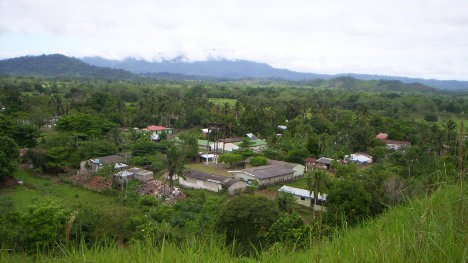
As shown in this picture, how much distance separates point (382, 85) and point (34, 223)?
5866 inches

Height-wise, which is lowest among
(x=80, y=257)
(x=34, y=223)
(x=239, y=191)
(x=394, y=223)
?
(x=239, y=191)

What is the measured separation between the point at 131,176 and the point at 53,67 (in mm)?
167286

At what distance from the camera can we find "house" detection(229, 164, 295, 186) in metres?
24.7

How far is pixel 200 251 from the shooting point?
305 cm

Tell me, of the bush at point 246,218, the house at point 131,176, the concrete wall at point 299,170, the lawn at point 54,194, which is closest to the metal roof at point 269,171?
the concrete wall at point 299,170

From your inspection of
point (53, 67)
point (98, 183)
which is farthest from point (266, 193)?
point (53, 67)

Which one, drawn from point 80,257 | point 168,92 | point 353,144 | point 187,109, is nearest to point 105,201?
point 80,257

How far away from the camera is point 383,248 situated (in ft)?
8.50

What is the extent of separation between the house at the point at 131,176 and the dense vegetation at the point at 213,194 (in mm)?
902

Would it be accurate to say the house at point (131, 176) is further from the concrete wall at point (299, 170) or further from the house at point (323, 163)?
the house at point (323, 163)

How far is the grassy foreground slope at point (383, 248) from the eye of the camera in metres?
2.57

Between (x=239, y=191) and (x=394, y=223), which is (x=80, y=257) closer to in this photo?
(x=394, y=223)

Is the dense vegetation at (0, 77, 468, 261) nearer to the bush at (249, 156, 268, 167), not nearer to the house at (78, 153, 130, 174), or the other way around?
the bush at (249, 156, 268, 167)

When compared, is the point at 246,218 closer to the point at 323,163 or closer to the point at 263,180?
the point at 263,180
